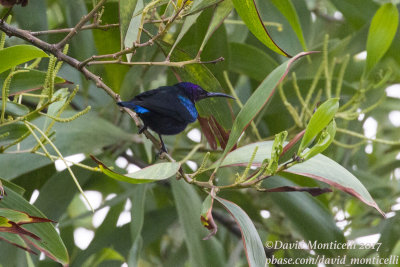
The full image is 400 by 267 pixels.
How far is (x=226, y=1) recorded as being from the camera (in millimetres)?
875

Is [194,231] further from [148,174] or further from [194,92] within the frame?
[148,174]

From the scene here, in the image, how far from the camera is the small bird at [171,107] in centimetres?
103

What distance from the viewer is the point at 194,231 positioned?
1.21m

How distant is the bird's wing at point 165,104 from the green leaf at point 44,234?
0.24m

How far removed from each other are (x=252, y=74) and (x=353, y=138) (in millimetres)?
468

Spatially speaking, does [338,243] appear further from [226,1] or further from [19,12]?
[19,12]

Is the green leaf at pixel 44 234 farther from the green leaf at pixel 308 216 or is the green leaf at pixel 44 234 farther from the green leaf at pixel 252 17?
the green leaf at pixel 308 216

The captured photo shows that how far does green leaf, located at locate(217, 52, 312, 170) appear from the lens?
0.73 metres

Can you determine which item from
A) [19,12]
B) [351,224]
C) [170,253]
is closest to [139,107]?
[19,12]

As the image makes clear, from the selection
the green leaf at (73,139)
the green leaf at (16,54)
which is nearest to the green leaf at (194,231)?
the green leaf at (73,139)

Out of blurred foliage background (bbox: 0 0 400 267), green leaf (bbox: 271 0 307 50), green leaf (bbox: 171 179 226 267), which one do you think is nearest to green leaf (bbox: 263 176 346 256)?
blurred foliage background (bbox: 0 0 400 267)

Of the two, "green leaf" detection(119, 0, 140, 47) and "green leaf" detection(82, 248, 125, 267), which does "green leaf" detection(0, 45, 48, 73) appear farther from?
"green leaf" detection(82, 248, 125, 267)

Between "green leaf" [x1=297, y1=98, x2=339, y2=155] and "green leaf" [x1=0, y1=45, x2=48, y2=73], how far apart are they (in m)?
0.33

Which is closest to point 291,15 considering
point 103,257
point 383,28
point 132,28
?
point 383,28
